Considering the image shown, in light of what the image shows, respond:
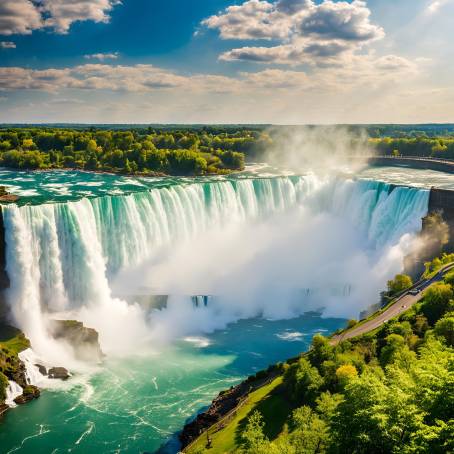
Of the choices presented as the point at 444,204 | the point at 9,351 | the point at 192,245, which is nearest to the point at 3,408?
the point at 9,351

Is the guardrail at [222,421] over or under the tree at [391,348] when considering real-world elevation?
under

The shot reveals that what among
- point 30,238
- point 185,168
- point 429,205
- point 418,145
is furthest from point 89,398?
point 418,145

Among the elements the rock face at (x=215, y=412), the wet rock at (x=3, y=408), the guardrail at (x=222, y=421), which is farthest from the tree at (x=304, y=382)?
the wet rock at (x=3, y=408)

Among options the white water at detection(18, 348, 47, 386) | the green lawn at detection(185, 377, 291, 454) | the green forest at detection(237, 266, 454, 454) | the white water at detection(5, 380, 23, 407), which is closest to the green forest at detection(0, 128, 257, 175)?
the white water at detection(18, 348, 47, 386)

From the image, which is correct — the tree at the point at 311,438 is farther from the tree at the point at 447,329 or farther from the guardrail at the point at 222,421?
the tree at the point at 447,329

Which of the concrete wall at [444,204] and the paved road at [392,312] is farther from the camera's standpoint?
the concrete wall at [444,204]

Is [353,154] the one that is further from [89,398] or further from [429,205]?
[89,398]
